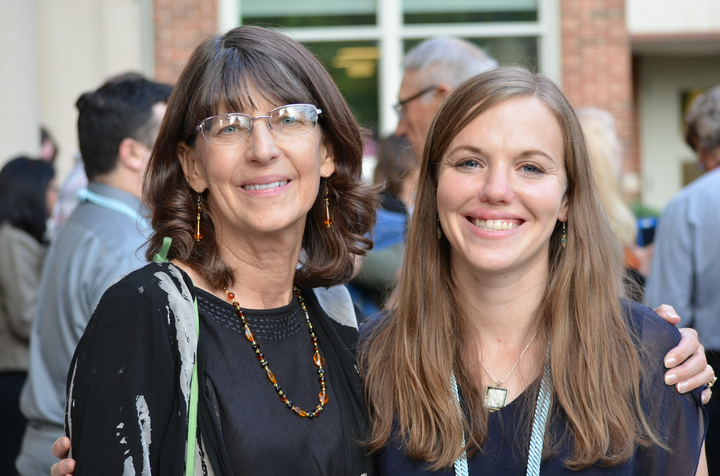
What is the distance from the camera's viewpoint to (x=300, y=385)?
2070mm

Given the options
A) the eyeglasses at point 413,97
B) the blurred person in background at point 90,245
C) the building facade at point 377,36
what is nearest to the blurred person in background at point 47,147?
the building facade at point 377,36

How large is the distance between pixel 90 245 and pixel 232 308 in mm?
1150

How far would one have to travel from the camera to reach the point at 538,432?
2.04 meters

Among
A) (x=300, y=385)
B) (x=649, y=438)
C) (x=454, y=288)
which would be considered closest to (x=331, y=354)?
(x=300, y=385)

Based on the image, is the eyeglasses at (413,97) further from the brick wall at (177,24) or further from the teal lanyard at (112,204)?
the brick wall at (177,24)

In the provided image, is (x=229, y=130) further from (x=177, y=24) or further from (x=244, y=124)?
(x=177, y=24)

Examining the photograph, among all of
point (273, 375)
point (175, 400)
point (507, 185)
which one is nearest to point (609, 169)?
point (507, 185)

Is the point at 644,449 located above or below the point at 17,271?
below

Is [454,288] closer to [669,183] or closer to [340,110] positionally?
[340,110]

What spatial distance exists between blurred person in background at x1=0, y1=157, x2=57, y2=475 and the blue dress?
3229mm

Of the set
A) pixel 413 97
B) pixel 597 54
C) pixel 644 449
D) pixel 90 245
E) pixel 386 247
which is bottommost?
pixel 644 449

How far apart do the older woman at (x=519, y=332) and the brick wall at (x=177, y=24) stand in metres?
6.49

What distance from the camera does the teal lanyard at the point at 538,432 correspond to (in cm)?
200

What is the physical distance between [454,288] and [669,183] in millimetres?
8340
